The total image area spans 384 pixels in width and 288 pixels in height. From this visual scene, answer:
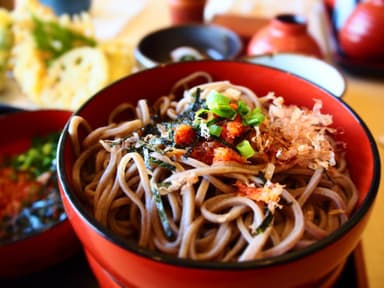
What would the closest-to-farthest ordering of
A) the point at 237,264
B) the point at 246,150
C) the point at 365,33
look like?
the point at 237,264
the point at 246,150
the point at 365,33

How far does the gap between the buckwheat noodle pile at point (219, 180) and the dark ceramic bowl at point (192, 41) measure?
2.37 ft

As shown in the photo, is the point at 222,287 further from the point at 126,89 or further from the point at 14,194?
the point at 14,194

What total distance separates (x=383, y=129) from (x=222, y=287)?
100cm

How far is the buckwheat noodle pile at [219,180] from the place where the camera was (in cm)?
68

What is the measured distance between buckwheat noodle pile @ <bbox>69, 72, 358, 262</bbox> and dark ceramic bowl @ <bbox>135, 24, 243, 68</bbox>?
2.37 ft

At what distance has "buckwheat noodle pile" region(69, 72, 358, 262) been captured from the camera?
2.22 feet

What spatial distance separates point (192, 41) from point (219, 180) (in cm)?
104

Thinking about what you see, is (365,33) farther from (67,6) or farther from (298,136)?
(67,6)

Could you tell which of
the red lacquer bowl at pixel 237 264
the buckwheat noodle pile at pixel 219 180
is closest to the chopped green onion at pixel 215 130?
the buckwheat noodle pile at pixel 219 180

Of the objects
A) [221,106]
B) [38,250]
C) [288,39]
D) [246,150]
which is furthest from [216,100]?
[288,39]

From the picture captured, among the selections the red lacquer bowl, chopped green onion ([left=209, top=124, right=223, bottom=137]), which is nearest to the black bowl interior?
the red lacquer bowl

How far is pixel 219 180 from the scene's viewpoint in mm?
745

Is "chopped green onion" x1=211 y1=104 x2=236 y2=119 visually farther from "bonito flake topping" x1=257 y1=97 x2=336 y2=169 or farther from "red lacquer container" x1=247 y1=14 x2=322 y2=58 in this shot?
"red lacquer container" x1=247 y1=14 x2=322 y2=58

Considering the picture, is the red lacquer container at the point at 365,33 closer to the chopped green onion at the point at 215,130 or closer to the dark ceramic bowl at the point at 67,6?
the chopped green onion at the point at 215,130
